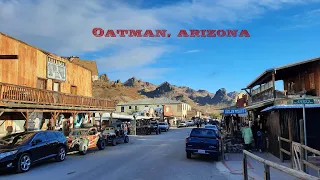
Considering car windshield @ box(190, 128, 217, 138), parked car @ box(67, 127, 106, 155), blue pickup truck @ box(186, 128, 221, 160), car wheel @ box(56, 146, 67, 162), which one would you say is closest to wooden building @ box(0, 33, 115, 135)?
parked car @ box(67, 127, 106, 155)

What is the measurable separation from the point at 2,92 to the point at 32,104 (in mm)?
2746

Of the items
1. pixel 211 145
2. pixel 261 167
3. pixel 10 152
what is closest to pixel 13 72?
pixel 10 152

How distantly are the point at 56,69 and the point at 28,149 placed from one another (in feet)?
52.7

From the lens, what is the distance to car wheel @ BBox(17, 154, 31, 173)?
12466 millimetres

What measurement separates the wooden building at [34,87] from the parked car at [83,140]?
253 centimetres

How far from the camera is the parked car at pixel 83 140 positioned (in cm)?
1855

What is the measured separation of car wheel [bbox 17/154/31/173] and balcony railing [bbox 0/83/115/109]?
16.0ft

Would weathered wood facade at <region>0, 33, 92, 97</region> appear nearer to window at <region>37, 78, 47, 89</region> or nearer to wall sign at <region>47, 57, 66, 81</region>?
window at <region>37, 78, 47, 89</region>

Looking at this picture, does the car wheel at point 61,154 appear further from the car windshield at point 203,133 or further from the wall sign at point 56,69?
the wall sign at point 56,69

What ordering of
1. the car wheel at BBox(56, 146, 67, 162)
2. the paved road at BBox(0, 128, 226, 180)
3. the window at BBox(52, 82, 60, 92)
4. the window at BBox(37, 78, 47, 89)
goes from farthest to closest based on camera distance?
the window at BBox(52, 82, 60, 92) < the window at BBox(37, 78, 47, 89) < the car wheel at BBox(56, 146, 67, 162) < the paved road at BBox(0, 128, 226, 180)

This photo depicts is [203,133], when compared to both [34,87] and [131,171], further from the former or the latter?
Result: [34,87]

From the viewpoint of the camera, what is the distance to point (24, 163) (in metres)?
12.8

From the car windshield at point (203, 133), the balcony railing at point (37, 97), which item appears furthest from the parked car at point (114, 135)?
the car windshield at point (203, 133)

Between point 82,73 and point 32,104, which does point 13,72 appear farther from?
point 82,73
